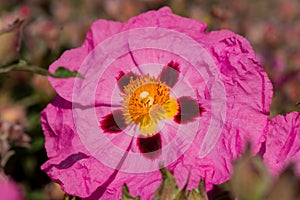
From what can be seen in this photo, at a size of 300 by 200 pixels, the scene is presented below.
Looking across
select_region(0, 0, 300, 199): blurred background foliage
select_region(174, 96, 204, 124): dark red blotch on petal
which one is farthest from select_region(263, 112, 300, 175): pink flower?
select_region(0, 0, 300, 199): blurred background foliage

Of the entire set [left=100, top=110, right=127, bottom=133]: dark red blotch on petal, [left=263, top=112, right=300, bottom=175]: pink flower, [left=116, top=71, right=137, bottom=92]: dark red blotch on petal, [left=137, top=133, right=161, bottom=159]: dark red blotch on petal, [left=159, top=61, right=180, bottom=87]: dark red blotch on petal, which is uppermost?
[left=159, top=61, right=180, bottom=87]: dark red blotch on petal

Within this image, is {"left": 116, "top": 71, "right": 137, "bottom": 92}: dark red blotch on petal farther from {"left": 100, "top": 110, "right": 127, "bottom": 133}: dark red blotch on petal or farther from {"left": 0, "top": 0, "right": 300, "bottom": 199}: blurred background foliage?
{"left": 0, "top": 0, "right": 300, "bottom": 199}: blurred background foliage

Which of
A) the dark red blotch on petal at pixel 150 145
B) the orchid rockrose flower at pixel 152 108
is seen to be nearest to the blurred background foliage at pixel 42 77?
the orchid rockrose flower at pixel 152 108

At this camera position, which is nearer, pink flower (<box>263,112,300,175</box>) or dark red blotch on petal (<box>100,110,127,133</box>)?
pink flower (<box>263,112,300,175</box>)

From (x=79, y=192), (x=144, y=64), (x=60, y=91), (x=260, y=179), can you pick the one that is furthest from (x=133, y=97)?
(x=260, y=179)

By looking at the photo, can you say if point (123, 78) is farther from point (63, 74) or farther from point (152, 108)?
point (63, 74)

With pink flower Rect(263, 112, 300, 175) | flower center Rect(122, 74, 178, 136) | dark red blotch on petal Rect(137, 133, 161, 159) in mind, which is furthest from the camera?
flower center Rect(122, 74, 178, 136)

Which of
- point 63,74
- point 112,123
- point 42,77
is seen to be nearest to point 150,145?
point 112,123
